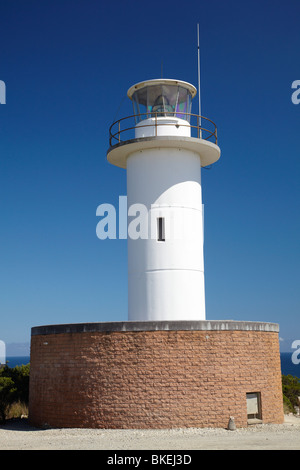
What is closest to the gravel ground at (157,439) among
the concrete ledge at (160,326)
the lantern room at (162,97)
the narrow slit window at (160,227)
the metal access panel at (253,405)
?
the metal access panel at (253,405)

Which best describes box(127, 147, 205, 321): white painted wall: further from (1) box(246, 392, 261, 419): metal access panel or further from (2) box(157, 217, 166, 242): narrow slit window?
(1) box(246, 392, 261, 419): metal access panel

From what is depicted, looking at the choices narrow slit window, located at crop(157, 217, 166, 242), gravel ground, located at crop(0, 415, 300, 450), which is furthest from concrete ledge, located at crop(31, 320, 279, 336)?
narrow slit window, located at crop(157, 217, 166, 242)

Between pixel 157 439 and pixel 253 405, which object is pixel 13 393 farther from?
pixel 253 405

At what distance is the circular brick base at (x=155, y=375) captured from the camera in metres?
14.5

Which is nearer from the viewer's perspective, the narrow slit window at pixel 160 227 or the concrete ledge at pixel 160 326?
the concrete ledge at pixel 160 326

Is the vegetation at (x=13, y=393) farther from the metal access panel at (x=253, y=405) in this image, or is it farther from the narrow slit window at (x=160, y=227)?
the metal access panel at (x=253, y=405)

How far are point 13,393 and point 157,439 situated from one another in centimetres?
920

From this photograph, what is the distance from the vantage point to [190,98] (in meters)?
19.1

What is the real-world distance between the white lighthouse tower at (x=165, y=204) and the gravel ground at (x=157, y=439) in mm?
4041

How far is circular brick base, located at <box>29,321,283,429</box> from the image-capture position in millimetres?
14469

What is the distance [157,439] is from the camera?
12.9 metres
